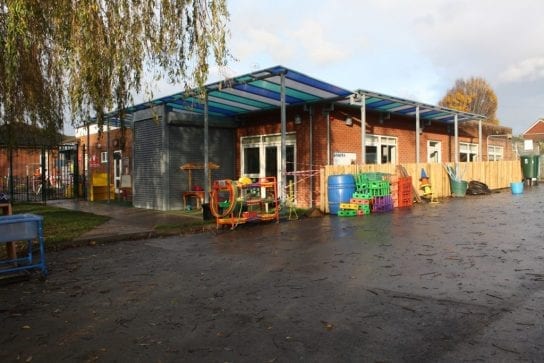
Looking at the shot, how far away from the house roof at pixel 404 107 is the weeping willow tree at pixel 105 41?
767 centimetres

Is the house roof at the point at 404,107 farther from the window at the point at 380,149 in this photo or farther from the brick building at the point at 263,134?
the window at the point at 380,149

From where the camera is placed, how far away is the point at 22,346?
4152 millimetres

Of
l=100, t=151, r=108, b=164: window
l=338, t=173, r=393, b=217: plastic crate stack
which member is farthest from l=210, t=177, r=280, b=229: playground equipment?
l=100, t=151, r=108, b=164: window

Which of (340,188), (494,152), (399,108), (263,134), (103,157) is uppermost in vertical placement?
(399,108)

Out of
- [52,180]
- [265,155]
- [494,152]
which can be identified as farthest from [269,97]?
[494,152]

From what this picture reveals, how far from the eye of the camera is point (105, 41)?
697 centimetres

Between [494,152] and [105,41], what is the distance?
28025 mm

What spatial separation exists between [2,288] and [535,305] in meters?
6.76

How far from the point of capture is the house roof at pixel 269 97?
12604mm

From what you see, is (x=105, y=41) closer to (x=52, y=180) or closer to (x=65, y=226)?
(x=65, y=226)

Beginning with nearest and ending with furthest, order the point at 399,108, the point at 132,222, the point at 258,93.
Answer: the point at 132,222 < the point at 258,93 < the point at 399,108

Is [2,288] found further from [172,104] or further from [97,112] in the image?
[172,104]

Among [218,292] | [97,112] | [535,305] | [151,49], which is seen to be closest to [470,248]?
[535,305]

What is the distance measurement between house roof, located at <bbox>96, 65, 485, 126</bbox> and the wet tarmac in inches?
185
